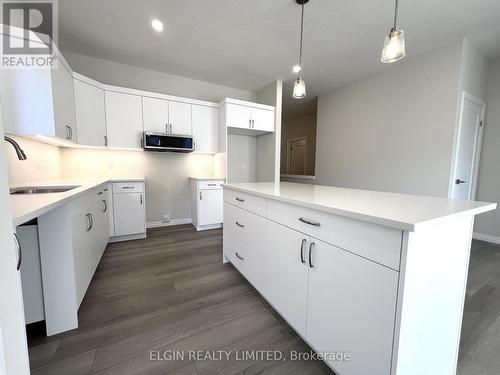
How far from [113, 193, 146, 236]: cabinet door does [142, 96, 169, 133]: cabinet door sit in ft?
3.60

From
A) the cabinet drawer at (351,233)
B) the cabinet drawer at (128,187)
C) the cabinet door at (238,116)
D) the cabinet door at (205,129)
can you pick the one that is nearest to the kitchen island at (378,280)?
the cabinet drawer at (351,233)

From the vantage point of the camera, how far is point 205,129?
363cm

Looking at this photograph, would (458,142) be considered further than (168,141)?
No

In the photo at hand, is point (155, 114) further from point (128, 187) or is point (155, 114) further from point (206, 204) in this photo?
point (206, 204)

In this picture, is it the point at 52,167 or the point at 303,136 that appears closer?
the point at 52,167

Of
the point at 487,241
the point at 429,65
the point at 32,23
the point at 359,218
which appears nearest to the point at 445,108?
the point at 429,65

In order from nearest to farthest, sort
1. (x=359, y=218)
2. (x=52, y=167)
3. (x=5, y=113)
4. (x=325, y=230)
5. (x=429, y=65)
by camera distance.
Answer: (x=359, y=218) < (x=325, y=230) < (x=5, y=113) < (x=52, y=167) < (x=429, y=65)

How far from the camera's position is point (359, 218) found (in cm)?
81

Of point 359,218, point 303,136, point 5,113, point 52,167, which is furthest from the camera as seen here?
point 303,136

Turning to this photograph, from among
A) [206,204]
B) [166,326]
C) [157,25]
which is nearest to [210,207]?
[206,204]

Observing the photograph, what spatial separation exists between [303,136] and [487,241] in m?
4.80

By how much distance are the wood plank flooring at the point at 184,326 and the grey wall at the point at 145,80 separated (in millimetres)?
2790

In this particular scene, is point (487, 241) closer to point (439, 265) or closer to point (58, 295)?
point (439, 265)

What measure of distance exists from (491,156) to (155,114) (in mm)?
5279
